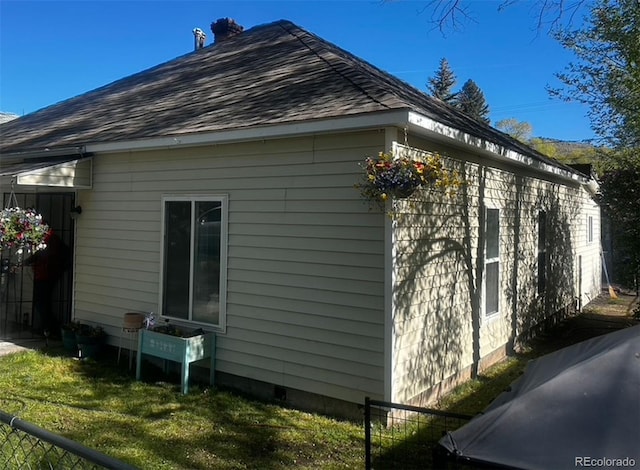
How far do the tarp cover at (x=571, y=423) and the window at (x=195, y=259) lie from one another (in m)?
4.21

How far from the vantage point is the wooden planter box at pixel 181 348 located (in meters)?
5.40

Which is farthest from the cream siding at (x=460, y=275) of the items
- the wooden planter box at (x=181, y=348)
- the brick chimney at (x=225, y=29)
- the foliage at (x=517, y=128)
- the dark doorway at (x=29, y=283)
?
the foliage at (x=517, y=128)

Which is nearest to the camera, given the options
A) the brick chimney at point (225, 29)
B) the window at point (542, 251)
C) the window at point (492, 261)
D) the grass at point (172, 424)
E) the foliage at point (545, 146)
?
the grass at point (172, 424)

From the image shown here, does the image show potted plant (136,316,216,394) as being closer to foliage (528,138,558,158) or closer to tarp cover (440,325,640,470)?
tarp cover (440,325,640,470)

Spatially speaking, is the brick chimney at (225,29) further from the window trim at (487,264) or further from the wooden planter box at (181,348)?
the wooden planter box at (181,348)

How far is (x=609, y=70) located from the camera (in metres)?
9.68

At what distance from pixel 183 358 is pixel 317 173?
259cm

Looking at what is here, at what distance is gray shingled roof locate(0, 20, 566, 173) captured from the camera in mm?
5219

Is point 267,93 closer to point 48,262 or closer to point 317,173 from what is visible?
Answer: point 317,173

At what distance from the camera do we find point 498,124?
49219 millimetres

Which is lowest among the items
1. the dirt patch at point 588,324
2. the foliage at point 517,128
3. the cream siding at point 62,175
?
the dirt patch at point 588,324

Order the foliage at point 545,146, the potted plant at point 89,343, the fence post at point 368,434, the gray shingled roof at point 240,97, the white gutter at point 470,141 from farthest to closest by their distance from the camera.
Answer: the foliage at point 545,146 → the potted plant at point 89,343 → the gray shingled roof at point 240,97 → the white gutter at point 470,141 → the fence post at point 368,434

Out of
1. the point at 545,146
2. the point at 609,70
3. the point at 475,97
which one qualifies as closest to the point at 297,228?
the point at 609,70

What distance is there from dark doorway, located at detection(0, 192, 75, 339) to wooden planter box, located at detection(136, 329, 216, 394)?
2712mm
